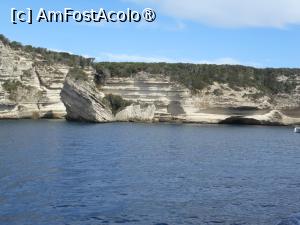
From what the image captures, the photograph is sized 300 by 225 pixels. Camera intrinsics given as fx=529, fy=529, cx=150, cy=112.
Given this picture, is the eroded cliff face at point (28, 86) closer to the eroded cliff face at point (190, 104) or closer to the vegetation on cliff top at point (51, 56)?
the vegetation on cliff top at point (51, 56)

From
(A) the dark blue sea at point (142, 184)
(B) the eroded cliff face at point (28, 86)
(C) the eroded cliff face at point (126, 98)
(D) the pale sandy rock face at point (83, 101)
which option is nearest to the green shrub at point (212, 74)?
(C) the eroded cliff face at point (126, 98)

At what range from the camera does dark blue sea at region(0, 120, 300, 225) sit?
22.2 meters

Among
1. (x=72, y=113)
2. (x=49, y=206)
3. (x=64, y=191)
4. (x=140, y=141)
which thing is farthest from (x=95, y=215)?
(x=72, y=113)

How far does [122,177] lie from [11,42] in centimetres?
7792

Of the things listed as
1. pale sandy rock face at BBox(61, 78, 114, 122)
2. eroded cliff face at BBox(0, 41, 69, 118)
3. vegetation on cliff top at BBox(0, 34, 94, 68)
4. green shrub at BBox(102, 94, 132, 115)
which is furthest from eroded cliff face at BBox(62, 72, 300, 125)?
vegetation on cliff top at BBox(0, 34, 94, 68)

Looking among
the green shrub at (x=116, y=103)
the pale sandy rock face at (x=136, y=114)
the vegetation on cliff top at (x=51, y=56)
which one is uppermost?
the vegetation on cliff top at (x=51, y=56)

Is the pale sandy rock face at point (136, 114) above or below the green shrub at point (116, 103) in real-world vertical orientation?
below

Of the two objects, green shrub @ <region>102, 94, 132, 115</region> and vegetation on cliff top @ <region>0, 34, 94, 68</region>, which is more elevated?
vegetation on cliff top @ <region>0, 34, 94, 68</region>

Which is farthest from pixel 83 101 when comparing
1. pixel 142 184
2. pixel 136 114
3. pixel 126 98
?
pixel 142 184

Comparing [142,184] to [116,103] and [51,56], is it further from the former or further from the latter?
[51,56]

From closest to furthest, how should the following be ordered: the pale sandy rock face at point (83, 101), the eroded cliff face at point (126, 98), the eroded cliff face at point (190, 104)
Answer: the pale sandy rock face at point (83, 101) < the eroded cliff face at point (126, 98) < the eroded cliff face at point (190, 104)

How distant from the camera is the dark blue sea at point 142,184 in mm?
22156

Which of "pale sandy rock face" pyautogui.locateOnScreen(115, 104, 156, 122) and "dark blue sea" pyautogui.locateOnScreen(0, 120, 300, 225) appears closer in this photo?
"dark blue sea" pyautogui.locateOnScreen(0, 120, 300, 225)

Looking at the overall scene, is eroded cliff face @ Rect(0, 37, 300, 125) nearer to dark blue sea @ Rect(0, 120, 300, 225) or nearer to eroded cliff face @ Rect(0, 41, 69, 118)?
eroded cliff face @ Rect(0, 41, 69, 118)
